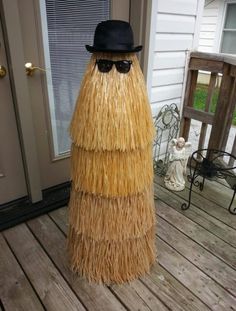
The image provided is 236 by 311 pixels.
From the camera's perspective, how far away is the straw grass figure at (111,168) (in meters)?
0.94

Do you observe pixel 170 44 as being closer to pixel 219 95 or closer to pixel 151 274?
pixel 219 95

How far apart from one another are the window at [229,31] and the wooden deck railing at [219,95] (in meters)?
3.79

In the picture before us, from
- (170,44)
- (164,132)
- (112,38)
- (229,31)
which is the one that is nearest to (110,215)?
(112,38)

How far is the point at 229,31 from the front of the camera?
531 centimetres

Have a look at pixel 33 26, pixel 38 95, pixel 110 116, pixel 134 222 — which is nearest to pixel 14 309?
pixel 134 222

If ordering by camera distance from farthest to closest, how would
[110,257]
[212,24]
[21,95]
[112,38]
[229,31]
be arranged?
1. [212,24]
2. [229,31]
3. [21,95]
4. [110,257]
5. [112,38]

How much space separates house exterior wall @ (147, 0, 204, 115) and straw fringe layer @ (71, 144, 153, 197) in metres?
1.14

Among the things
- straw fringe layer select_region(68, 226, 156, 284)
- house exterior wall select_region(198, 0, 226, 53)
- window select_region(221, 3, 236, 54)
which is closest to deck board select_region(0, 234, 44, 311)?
straw fringe layer select_region(68, 226, 156, 284)

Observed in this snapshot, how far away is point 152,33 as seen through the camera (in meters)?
1.85

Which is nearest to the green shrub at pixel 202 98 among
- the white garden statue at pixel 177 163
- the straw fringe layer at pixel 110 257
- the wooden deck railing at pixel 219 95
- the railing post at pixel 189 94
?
the railing post at pixel 189 94

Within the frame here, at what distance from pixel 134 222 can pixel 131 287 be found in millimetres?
387

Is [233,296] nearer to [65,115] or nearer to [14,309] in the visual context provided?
[14,309]

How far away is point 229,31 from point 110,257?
5610 mm

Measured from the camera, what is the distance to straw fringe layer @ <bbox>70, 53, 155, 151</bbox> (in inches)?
37.2
